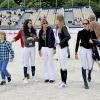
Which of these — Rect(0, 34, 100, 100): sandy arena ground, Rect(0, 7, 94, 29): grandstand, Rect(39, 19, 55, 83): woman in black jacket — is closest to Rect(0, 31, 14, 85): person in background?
Rect(0, 34, 100, 100): sandy arena ground

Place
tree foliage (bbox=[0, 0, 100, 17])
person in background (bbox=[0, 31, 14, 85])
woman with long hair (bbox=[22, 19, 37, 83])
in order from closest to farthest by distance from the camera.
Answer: person in background (bbox=[0, 31, 14, 85]) → woman with long hair (bbox=[22, 19, 37, 83]) → tree foliage (bbox=[0, 0, 100, 17])

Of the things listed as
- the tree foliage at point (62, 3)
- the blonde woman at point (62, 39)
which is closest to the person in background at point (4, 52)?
the blonde woman at point (62, 39)

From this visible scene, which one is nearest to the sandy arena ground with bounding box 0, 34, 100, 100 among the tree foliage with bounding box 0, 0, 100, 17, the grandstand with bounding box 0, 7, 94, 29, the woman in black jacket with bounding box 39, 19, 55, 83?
the woman in black jacket with bounding box 39, 19, 55, 83

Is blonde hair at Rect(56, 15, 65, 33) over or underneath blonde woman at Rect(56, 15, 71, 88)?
over

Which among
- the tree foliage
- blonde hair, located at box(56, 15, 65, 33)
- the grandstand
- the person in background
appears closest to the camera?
blonde hair, located at box(56, 15, 65, 33)

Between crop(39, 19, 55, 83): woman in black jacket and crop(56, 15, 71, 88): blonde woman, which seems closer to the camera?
crop(56, 15, 71, 88): blonde woman

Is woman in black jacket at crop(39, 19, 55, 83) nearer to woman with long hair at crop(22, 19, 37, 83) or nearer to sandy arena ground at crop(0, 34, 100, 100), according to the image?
woman with long hair at crop(22, 19, 37, 83)

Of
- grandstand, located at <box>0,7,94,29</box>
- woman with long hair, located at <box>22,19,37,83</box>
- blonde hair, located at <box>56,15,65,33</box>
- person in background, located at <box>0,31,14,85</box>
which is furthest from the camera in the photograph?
grandstand, located at <box>0,7,94,29</box>

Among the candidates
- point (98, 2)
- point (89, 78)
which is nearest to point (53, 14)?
point (98, 2)

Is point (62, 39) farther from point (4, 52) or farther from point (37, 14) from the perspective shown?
point (37, 14)

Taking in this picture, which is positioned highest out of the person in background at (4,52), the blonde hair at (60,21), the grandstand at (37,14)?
the blonde hair at (60,21)

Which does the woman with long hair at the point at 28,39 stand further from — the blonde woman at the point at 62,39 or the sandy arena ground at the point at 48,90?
the blonde woman at the point at 62,39

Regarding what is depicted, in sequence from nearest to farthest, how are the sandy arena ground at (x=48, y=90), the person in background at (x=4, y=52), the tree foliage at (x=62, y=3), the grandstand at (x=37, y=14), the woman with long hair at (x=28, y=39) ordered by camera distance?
the sandy arena ground at (x=48, y=90)
the person in background at (x=4, y=52)
the woman with long hair at (x=28, y=39)
the grandstand at (x=37, y=14)
the tree foliage at (x=62, y=3)

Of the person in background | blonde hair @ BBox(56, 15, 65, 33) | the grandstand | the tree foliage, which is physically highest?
blonde hair @ BBox(56, 15, 65, 33)
